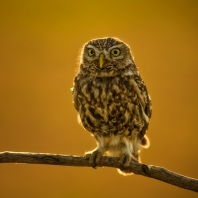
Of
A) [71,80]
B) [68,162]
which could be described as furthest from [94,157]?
[71,80]

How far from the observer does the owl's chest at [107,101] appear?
8.11 feet

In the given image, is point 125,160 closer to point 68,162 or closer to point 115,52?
point 68,162

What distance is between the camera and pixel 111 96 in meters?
2.48

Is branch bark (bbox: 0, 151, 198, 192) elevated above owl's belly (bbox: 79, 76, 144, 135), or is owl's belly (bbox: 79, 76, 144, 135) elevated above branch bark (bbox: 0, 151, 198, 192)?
owl's belly (bbox: 79, 76, 144, 135)

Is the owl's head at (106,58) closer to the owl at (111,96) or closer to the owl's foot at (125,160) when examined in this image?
the owl at (111,96)

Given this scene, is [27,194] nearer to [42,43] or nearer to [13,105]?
[13,105]

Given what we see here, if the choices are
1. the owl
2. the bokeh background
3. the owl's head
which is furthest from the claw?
the bokeh background

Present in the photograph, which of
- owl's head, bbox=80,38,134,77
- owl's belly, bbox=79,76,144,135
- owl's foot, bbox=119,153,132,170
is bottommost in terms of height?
owl's foot, bbox=119,153,132,170

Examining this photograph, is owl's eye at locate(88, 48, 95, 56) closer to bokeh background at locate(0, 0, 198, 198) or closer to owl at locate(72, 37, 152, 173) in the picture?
owl at locate(72, 37, 152, 173)

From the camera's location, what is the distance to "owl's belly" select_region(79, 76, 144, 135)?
247 centimetres

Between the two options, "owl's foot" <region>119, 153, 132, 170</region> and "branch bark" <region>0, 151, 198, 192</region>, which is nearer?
"branch bark" <region>0, 151, 198, 192</region>

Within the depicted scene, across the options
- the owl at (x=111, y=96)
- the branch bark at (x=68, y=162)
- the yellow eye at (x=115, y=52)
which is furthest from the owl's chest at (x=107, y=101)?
the branch bark at (x=68, y=162)

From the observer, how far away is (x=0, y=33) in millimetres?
4129

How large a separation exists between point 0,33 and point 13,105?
28.0 inches
